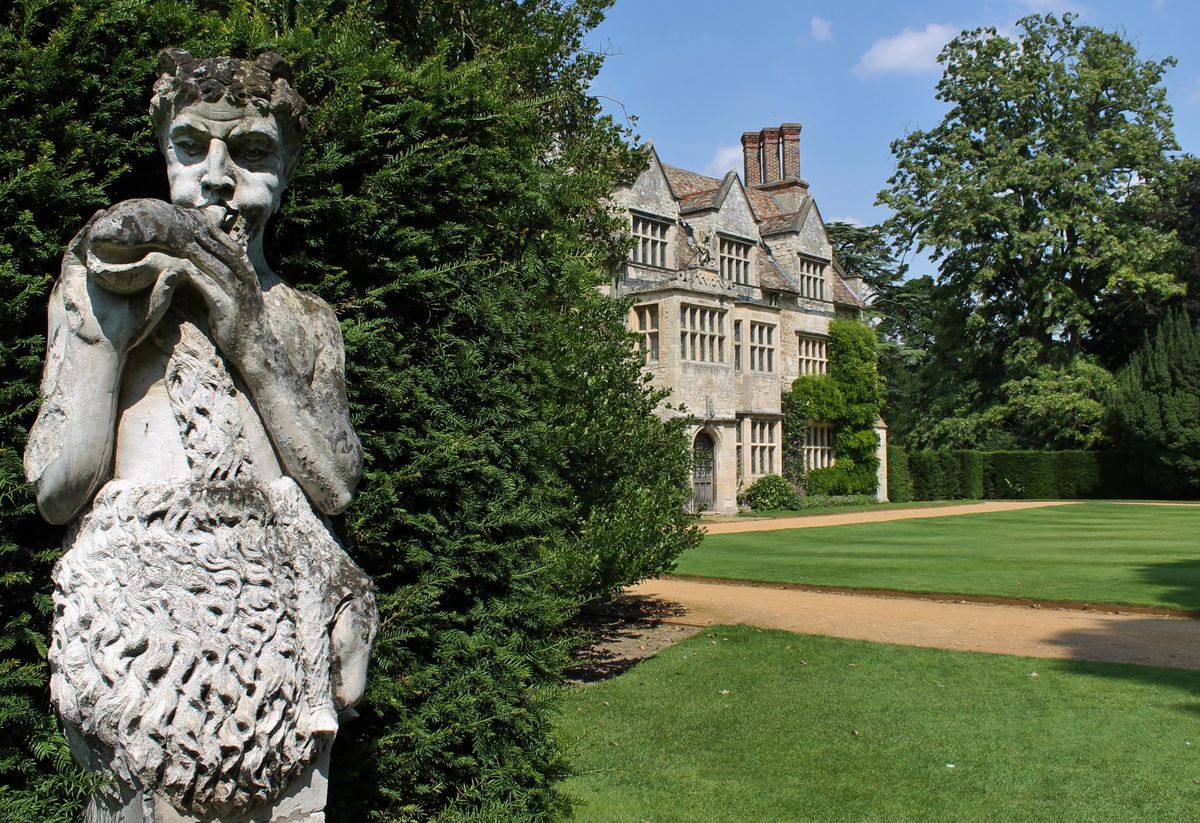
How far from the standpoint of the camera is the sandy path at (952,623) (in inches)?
387

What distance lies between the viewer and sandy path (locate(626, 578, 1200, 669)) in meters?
9.82

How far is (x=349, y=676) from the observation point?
2375 millimetres

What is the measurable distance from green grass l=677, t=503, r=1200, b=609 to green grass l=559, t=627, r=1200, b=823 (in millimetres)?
4693

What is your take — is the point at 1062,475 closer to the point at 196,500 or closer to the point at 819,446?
the point at 819,446

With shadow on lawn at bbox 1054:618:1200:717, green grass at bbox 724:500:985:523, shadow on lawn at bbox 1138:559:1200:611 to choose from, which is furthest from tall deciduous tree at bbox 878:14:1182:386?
shadow on lawn at bbox 1054:618:1200:717

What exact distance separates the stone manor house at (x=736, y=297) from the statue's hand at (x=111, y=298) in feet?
74.9

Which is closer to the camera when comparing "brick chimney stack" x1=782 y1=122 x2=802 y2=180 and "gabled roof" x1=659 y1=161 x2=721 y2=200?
"gabled roof" x1=659 y1=161 x2=721 y2=200

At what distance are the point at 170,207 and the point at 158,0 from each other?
1.97m

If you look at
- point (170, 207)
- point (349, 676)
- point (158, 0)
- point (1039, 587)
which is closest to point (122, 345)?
point (170, 207)

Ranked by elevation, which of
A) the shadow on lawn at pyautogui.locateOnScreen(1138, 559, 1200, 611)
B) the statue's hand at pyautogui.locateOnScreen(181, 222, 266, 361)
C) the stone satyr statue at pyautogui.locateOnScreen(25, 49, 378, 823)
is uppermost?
the statue's hand at pyautogui.locateOnScreen(181, 222, 266, 361)

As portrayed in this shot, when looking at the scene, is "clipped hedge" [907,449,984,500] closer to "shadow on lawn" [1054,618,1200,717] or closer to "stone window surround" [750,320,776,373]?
"stone window surround" [750,320,776,373]

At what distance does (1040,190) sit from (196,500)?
38650 millimetres

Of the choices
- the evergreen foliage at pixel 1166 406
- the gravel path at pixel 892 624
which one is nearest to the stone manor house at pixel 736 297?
the evergreen foliage at pixel 1166 406

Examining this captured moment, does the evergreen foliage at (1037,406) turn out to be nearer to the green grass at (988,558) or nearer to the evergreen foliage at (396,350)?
the green grass at (988,558)
